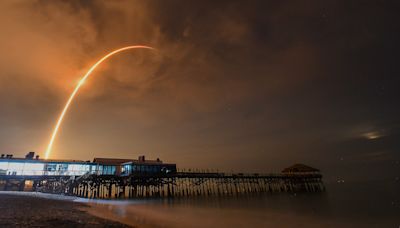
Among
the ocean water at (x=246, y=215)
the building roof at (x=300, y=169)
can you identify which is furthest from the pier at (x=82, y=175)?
the building roof at (x=300, y=169)

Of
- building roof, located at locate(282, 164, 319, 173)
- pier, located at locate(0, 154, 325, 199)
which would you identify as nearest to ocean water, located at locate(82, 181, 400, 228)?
pier, located at locate(0, 154, 325, 199)

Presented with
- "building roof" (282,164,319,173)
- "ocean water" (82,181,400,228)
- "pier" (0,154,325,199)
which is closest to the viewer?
"ocean water" (82,181,400,228)

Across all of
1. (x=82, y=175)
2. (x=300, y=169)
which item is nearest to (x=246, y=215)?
(x=82, y=175)

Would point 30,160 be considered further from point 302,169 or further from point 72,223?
point 302,169

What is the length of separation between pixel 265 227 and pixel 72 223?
14.8 metres

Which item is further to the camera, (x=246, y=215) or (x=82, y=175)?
(x=82, y=175)

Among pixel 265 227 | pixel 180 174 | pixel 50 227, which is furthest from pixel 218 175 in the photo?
pixel 50 227

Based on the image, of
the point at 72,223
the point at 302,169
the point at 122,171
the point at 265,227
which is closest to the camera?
the point at 72,223

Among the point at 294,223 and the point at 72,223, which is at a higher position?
the point at 72,223

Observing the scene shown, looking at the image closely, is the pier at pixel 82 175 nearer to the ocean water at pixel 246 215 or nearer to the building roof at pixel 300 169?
the ocean water at pixel 246 215

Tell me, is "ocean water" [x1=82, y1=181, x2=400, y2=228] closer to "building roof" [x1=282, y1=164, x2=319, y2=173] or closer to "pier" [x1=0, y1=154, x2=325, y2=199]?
"pier" [x1=0, y1=154, x2=325, y2=199]

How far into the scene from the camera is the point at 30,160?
145 feet

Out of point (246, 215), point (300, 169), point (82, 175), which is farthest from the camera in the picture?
point (300, 169)

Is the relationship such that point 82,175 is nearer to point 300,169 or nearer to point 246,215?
point 246,215
